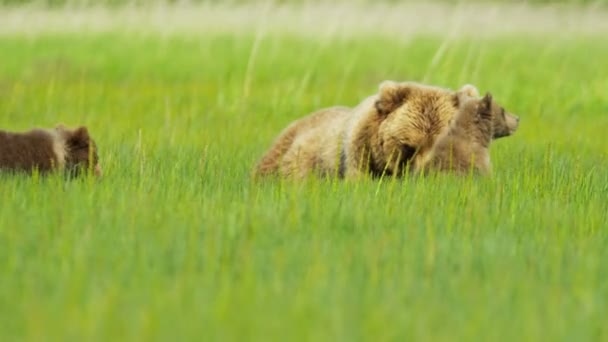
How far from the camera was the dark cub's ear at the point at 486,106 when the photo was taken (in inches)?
265

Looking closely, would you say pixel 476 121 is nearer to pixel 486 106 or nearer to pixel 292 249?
pixel 486 106

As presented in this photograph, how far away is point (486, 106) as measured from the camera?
22.1 feet

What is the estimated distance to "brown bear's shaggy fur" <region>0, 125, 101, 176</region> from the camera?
662cm

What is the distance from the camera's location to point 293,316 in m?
3.48

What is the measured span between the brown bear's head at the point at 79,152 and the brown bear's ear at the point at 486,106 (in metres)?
2.29

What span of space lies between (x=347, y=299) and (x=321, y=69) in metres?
11.8

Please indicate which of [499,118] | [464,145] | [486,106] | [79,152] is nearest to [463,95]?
[486,106]

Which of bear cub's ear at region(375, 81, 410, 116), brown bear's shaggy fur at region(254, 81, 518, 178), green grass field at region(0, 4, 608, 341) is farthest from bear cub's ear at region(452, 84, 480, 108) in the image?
green grass field at region(0, 4, 608, 341)

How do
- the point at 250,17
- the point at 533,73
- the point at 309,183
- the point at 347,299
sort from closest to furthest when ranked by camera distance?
the point at 347,299 < the point at 309,183 < the point at 533,73 < the point at 250,17

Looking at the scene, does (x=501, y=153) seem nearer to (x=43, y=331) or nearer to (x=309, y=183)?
(x=309, y=183)

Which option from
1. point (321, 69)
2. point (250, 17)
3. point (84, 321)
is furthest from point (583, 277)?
point (250, 17)

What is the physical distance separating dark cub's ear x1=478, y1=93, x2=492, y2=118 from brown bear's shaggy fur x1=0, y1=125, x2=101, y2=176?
2.29m

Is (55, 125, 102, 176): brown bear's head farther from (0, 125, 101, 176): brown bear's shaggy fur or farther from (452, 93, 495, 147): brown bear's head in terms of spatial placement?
(452, 93, 495, 147): brown bear's head

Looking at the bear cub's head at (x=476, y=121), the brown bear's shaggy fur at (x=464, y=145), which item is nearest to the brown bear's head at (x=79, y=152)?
the brown bear's shaggy fur at (x=464, y=145)
